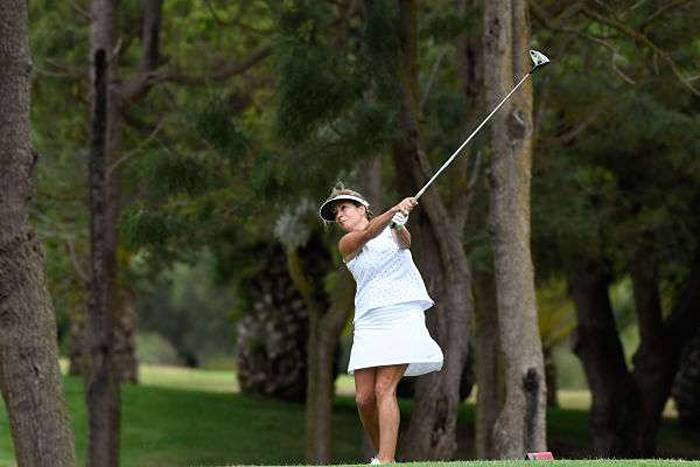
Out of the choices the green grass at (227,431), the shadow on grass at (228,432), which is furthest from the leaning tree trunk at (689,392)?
the shadow on grass at (228,432)

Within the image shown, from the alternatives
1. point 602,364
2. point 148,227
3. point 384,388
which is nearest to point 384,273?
point 384,388

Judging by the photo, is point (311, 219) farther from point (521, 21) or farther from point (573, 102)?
point (521, 21)

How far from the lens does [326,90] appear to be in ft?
50.1

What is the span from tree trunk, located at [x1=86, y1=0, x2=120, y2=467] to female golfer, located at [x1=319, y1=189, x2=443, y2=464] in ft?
23.4

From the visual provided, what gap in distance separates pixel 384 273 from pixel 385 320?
292 millimetres

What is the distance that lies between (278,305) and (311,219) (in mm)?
8851

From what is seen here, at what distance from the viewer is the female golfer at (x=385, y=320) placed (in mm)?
10664

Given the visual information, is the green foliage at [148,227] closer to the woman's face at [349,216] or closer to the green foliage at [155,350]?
the woman's face at [349,216]

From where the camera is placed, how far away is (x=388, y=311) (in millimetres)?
10734

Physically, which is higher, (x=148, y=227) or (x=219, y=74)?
(x=219, y=74)

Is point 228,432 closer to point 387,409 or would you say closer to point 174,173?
point 174,173

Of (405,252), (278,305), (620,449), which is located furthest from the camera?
(278,305)

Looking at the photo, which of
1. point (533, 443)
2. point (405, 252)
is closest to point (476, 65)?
point (533, 443)

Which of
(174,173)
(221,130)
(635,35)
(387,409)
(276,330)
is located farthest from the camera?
(276,330)
